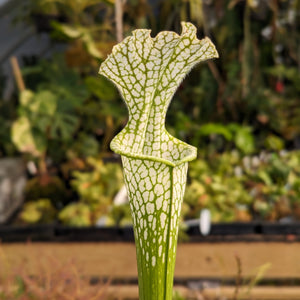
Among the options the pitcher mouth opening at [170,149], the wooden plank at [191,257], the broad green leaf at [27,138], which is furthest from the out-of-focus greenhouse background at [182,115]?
the pitcher mouth opening at [170,149]

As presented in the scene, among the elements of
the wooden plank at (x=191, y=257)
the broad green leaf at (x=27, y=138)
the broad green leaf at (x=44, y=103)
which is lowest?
the wooden plank at (x=191, y=257)

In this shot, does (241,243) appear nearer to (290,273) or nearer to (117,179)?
(290,273)

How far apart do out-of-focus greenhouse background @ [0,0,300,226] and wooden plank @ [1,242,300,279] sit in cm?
12

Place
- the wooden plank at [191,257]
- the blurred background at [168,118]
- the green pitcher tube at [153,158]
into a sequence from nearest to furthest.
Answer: the green pitcher tube at [153,158] → the wooden plank at [191,257] → the blurred background at [168,118]

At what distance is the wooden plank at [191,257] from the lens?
1292mm

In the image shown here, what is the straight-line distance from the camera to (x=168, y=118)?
1.99 m

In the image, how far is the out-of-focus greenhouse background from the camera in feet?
5.01

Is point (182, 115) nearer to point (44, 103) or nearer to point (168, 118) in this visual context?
point (168, 118)

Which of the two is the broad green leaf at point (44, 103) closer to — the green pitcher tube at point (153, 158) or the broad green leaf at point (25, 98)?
the broad green leaf at point (25, 98)

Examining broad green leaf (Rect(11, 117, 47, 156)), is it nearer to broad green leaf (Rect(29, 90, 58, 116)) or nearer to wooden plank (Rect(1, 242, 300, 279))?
broad green leaf (Rect(29, 90, 58, 116))

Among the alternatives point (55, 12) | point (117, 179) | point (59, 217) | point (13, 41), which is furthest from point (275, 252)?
point (13, 41)

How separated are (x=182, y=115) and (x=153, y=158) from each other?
141 cm

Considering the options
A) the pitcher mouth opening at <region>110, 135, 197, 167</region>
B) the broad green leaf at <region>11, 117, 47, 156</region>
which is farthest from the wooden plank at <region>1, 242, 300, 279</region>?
the pitcher mouth opening at <region>110, 135, 197, 167</region>

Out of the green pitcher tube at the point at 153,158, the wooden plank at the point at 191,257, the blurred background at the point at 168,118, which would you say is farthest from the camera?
the blurred background at the point at 168,118
